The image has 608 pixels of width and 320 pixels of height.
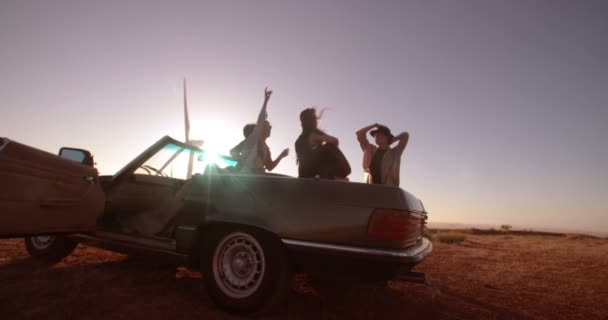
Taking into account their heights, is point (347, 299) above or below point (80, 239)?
below

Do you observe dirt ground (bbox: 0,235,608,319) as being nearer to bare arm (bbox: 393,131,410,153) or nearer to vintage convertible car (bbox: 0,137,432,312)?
vintage convertible car (bbox: 0,137,432,312)

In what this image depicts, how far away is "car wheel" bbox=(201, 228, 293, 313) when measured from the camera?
2.54 meters

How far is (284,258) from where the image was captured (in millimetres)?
2543

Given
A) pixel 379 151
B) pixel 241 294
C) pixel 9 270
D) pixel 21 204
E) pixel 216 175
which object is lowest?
pixel 9 270

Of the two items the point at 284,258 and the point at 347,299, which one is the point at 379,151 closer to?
the point at 347,299

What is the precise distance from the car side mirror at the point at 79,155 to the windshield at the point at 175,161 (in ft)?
1.99

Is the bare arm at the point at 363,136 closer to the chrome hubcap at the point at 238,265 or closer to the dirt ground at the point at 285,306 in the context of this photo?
the dirt ground at the point at 285,306

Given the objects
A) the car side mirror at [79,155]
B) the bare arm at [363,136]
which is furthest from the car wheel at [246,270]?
the bare arm at [363,136]

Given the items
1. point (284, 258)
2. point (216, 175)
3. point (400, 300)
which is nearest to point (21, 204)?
point (216, 175)

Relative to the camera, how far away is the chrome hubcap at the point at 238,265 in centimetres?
265

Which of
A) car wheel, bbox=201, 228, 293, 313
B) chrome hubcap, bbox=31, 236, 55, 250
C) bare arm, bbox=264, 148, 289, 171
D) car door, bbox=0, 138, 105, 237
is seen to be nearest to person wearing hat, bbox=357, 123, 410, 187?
bare arm, bbox=264, 148, 289, 171

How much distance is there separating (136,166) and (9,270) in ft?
6.00

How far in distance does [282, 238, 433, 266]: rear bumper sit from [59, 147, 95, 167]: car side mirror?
2615 mm

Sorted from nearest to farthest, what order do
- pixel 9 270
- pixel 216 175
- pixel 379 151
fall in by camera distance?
pixel 216 175
pixel 9 270
pixel 379 151
